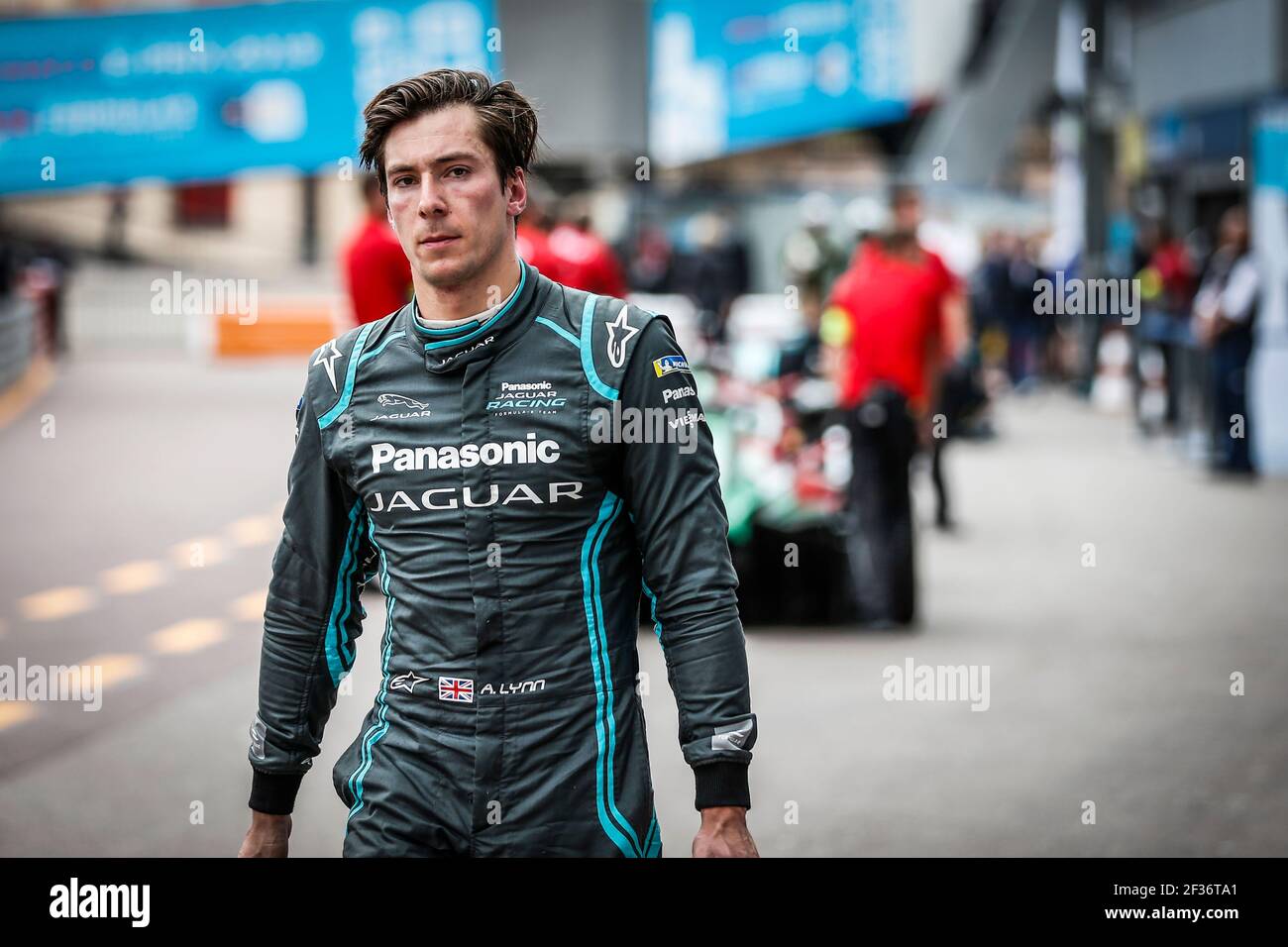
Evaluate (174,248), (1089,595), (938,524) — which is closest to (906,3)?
(938,524)

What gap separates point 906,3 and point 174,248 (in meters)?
33.2

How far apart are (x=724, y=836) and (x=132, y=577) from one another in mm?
8444

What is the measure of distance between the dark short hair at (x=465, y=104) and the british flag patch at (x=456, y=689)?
762mm

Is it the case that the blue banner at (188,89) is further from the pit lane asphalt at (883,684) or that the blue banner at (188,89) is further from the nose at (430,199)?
the nose at (430,199)

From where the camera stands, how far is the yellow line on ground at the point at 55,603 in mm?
9164

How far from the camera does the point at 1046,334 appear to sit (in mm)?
24562

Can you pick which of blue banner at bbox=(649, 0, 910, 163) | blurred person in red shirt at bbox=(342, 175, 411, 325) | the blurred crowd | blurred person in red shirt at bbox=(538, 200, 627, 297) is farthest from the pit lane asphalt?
blue banner at bbox=(649, 0, 910, 163)

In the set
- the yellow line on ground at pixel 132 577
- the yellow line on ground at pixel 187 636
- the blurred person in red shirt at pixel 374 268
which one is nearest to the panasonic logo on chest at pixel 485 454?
the yellow line on ground at pixel 187 636

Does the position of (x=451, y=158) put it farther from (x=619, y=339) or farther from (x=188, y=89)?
(x=188, y=89)

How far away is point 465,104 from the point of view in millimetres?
2662

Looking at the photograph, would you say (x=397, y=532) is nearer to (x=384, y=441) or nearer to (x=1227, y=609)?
(x=384, y=441)

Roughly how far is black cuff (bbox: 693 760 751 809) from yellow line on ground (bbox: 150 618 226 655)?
635 centimetres

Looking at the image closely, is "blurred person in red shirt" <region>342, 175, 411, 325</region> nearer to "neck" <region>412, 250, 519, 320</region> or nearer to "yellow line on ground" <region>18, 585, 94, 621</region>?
"yellow line on ground" <region>18, 585, 94, 621</region>

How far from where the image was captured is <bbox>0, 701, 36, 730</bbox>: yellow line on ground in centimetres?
716
